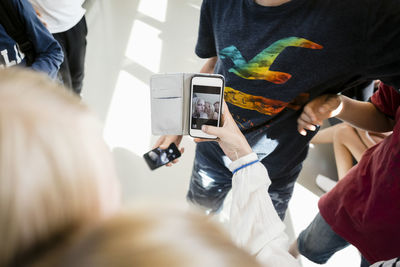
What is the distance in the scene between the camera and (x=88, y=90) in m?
2.00

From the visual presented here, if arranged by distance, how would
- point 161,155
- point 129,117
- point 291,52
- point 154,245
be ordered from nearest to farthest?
1. point 154,245
2. point 291,52
3. point 161,155
4. point 129,117

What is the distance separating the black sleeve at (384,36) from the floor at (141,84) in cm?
108

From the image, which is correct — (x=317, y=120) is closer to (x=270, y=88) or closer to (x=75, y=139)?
(x=270, y=88)

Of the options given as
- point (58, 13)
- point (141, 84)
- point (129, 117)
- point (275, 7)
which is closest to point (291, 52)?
point (275, 7)

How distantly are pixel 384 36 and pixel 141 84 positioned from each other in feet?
5.76

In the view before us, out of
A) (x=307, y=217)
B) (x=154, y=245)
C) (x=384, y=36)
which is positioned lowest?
(x=307, y=217)

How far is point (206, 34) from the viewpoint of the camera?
855 millimetres

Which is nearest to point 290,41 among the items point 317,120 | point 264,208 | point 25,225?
point 317,120

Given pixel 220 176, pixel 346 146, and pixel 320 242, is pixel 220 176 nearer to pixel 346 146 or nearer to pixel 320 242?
pixel 320 242

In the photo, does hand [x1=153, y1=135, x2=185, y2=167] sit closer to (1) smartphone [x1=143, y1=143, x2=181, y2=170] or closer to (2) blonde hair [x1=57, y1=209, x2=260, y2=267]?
(1) smartphone [x1=143, y1=143, x2=181, y2=170]

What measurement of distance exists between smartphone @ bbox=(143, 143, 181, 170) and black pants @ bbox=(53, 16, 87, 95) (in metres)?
0.74

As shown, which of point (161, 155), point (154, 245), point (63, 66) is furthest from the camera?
point (63, 66)

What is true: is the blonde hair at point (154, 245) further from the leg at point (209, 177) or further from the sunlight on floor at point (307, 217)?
the sunlight on floor at point (307, 217)

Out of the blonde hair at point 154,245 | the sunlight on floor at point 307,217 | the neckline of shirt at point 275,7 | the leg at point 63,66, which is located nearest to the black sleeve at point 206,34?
the neckline of shirt at point 275,7
